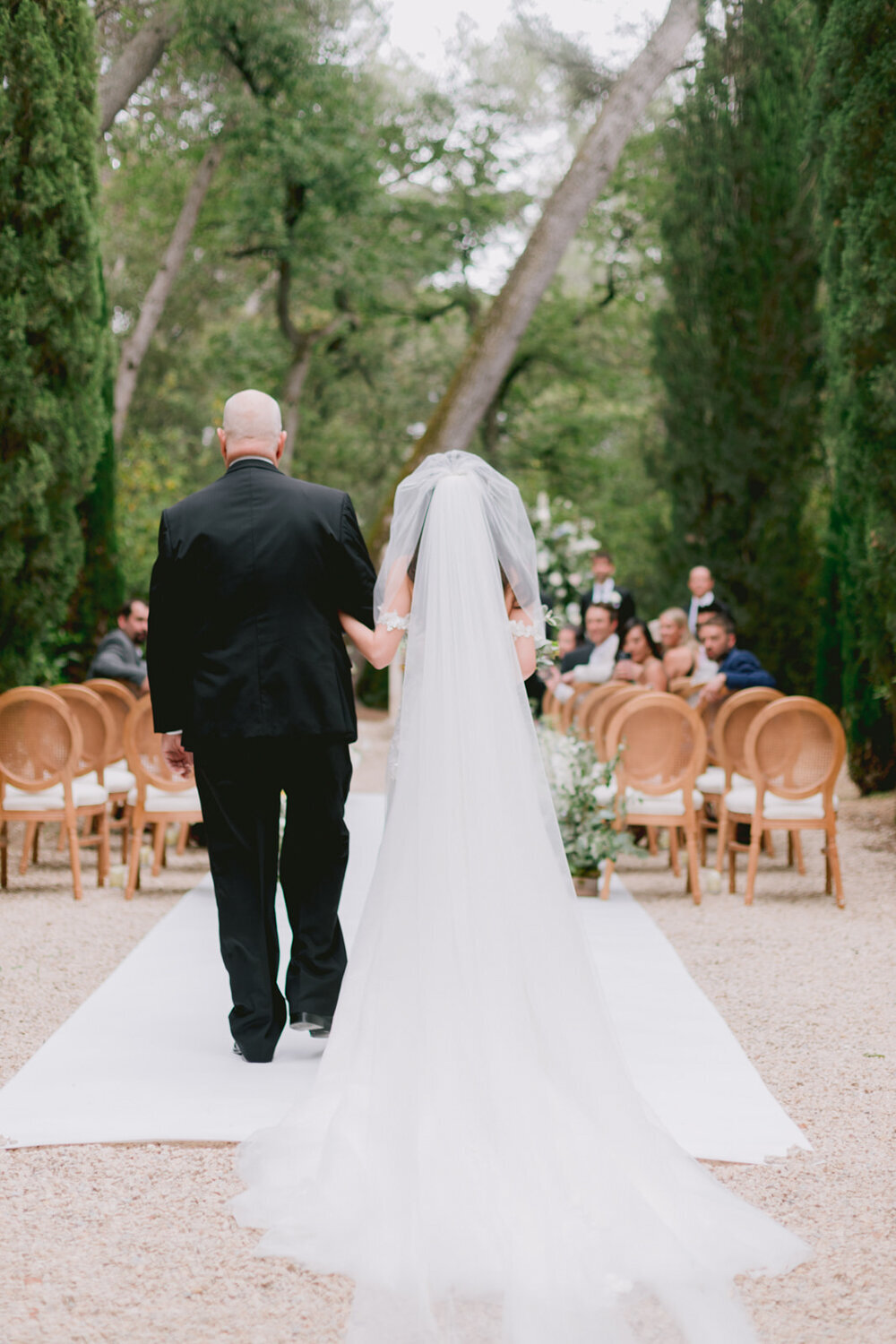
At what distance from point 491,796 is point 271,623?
1015mm

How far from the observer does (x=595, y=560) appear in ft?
39.0

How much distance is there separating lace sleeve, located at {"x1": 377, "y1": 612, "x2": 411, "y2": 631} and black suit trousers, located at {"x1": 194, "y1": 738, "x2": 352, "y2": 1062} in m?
0.48

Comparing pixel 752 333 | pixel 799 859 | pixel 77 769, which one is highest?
pixel 752 333

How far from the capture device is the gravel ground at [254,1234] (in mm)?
2674

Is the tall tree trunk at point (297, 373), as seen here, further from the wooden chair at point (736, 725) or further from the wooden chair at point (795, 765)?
the wooden chair at point (795, 765)

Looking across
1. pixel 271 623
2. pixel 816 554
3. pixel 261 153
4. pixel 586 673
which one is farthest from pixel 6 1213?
pixel 261 153

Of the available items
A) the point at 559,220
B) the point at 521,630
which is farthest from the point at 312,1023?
the point at 559,220

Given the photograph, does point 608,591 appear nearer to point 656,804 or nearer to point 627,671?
point 627,671

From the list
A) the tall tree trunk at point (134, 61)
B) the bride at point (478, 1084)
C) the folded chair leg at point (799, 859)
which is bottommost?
the folded chair leg at point (799, 859)

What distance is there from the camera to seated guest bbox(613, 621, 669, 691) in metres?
9.47

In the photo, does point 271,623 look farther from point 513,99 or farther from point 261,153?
point 513,99

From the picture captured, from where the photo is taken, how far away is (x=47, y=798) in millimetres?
7719

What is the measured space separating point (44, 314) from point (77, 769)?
3425mm

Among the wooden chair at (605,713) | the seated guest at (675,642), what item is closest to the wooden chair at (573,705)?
A: the seated guest at (675,642)
